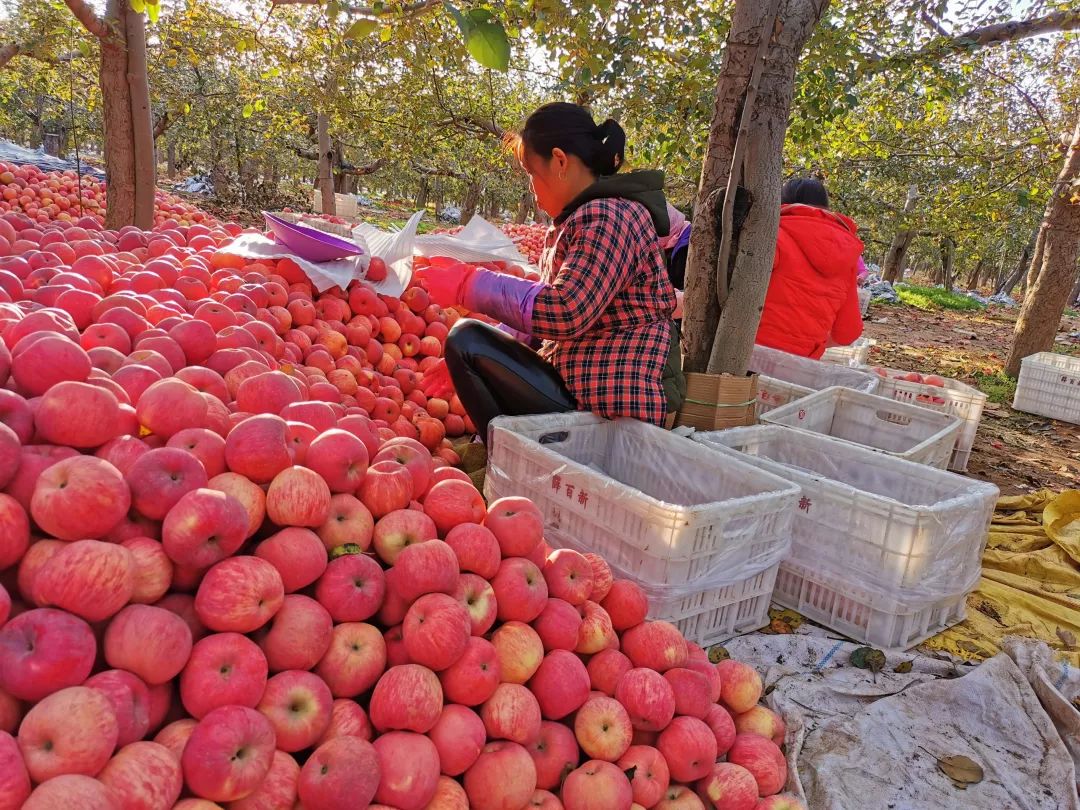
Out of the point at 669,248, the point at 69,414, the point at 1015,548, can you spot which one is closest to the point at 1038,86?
the point at 669,248

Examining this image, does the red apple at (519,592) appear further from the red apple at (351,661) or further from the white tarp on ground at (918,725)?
the white tarp on ground at (918,725)

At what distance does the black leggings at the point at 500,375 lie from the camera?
343cm

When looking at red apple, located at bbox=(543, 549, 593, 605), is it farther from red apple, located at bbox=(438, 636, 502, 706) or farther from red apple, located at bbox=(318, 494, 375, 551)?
red apple, located at bbox=(318, 494, 375, 551)

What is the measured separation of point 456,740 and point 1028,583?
3151 millimetres

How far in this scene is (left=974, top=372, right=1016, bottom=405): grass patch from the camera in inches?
307

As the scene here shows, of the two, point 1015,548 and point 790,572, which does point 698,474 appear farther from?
point 1015,548

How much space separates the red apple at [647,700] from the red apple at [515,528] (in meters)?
0.44

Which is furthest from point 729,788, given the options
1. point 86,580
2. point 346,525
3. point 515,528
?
point 86,580

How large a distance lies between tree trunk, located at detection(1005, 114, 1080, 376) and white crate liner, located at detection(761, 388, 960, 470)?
17.4ft

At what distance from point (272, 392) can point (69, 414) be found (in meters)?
0.55

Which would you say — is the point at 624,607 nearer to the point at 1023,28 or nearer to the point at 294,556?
the point at 294,556

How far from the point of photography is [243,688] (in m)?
1.34

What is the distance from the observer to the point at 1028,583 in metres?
3.35

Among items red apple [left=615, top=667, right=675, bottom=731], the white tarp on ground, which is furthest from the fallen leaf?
red apple [left=615, top=667, right=675, bottom=731]
